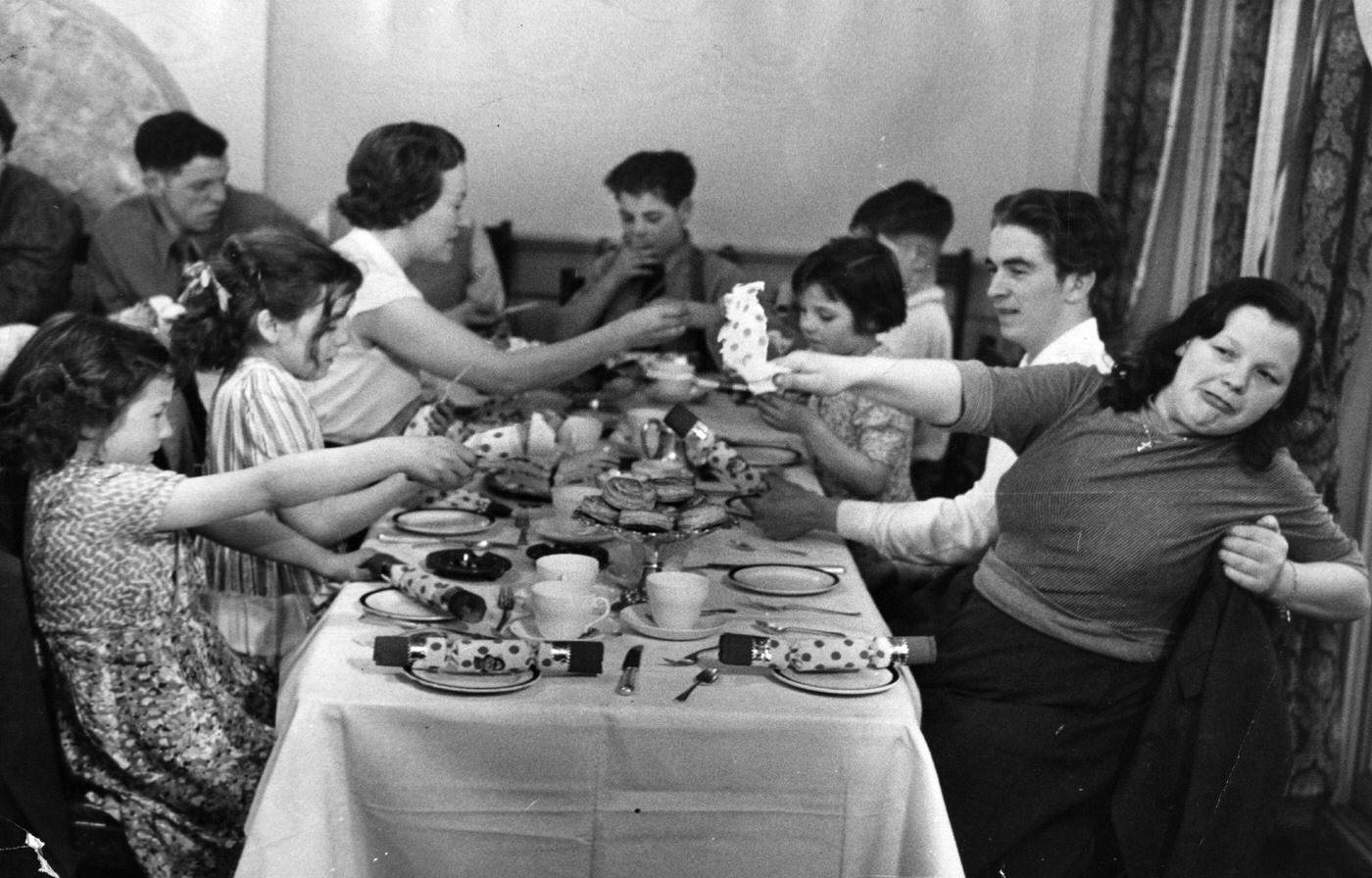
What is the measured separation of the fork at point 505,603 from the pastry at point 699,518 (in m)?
A: 0.24

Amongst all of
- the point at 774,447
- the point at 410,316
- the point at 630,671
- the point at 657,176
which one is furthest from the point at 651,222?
the point at 630,671

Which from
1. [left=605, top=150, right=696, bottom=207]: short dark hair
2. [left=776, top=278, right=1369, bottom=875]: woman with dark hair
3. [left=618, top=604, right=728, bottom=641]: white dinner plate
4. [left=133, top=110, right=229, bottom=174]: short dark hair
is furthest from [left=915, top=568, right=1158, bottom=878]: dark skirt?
[left=133, top=110, right=229, bottom=174]: short dark hair

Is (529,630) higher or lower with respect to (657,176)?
lower

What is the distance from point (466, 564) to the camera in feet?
5.73

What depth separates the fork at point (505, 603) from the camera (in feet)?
5.25

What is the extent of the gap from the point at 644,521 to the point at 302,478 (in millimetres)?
477

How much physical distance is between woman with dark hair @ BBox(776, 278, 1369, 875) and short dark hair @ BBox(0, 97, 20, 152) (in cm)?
147

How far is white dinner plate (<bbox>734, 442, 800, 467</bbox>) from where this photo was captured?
2.51 metres

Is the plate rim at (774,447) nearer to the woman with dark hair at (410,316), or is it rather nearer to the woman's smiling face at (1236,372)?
the woman with dark hair at (410,316)

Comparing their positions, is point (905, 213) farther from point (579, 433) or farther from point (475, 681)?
point (475, 681)

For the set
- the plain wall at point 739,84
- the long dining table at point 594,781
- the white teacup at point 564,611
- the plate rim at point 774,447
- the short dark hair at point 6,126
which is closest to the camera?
the long dining table at point 594,781

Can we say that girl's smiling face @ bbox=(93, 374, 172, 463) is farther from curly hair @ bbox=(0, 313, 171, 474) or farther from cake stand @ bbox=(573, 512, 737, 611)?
cake stand @ bbox=(573, 512, 737, 611)

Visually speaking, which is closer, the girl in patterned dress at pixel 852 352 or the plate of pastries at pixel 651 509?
the plate of pastries at pixel 651 509

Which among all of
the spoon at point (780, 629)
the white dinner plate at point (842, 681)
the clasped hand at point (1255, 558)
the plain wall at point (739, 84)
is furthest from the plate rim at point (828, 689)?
the plain wall at point (739, 84)
